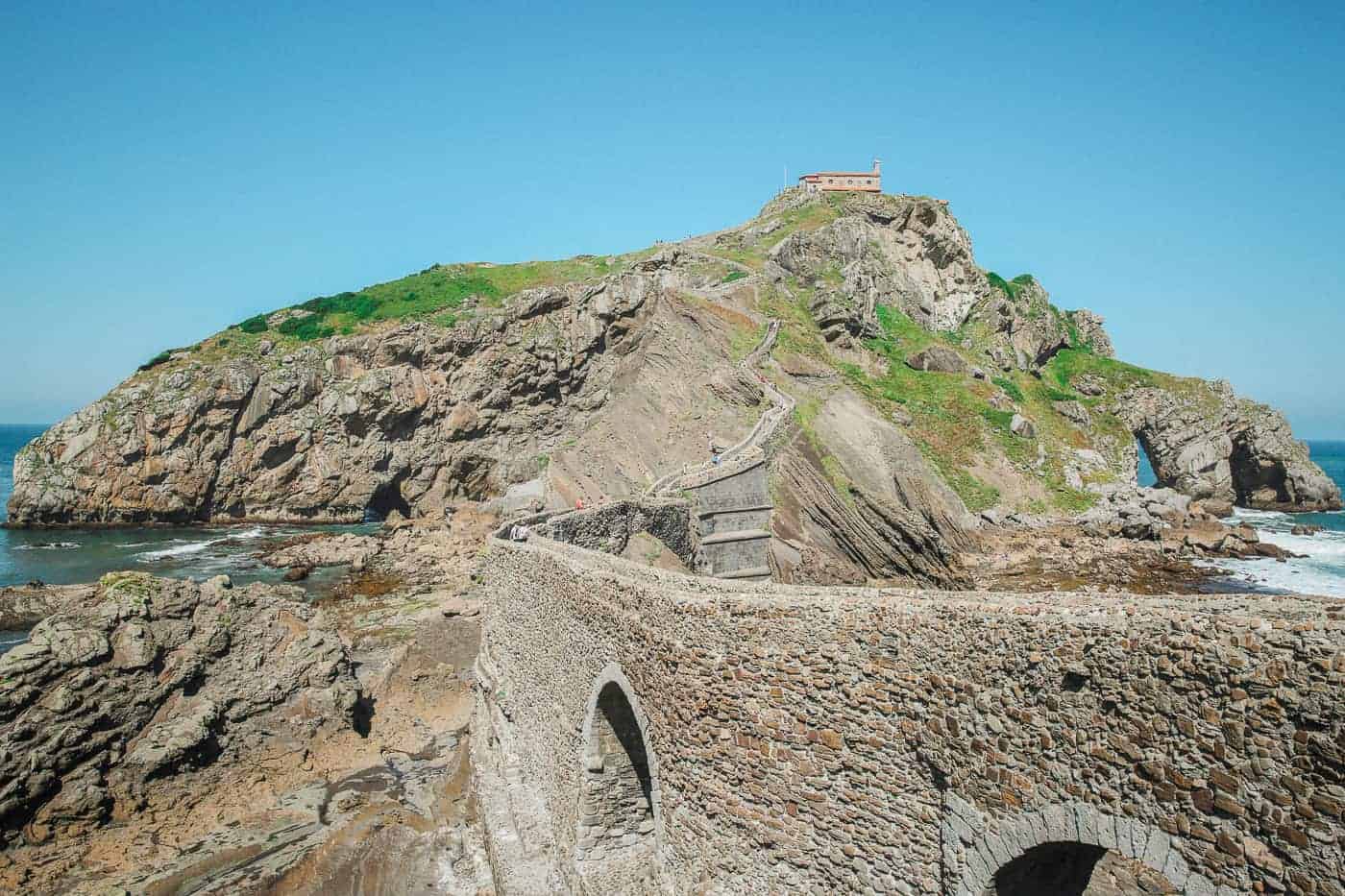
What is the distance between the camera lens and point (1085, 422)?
51594 mm

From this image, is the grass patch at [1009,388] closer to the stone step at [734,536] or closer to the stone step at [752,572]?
the stone step at [734,536]

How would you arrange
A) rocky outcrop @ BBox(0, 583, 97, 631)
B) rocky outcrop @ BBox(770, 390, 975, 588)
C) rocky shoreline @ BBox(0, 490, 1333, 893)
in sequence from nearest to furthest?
rocky shoreline @ BBox(0, 490, 1333, 893) < rocky outcrop @ BBox(770, 390, 975, 588) < rocky outcrop @ BBox(0, 583, 97, 631)

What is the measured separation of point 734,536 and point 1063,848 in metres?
20.5

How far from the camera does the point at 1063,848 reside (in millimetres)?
6742

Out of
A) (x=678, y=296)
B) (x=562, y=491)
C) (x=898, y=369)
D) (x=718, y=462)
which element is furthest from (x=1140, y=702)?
(x=898, y=369)

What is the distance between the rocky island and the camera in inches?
228

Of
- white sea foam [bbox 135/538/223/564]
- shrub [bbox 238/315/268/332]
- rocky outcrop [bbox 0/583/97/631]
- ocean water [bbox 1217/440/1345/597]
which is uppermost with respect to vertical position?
shrub [bbox 238/315/268/332]

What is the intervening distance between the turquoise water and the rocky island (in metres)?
2.31

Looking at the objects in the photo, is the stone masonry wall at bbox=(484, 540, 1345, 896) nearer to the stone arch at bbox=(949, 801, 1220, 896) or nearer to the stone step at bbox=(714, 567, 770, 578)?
the stone arch at bbox=(949, 801, 1220, 896)

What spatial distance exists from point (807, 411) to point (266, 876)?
87.3ft

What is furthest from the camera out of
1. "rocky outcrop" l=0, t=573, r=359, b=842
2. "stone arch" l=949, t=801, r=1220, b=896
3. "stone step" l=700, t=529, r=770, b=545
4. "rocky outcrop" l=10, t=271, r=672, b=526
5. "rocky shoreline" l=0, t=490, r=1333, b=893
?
"rocky outcrop" l=10, t=271, r=672, b=526

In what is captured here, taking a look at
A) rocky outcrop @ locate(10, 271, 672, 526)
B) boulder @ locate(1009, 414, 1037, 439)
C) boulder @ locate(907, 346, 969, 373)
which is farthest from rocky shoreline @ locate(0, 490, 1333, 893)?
rocky outcrop @ locate(10, 271, 672, 526)

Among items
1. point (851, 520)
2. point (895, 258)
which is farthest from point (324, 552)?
point (895, 258)

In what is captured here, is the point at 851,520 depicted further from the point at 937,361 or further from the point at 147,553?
the point at 147,553
